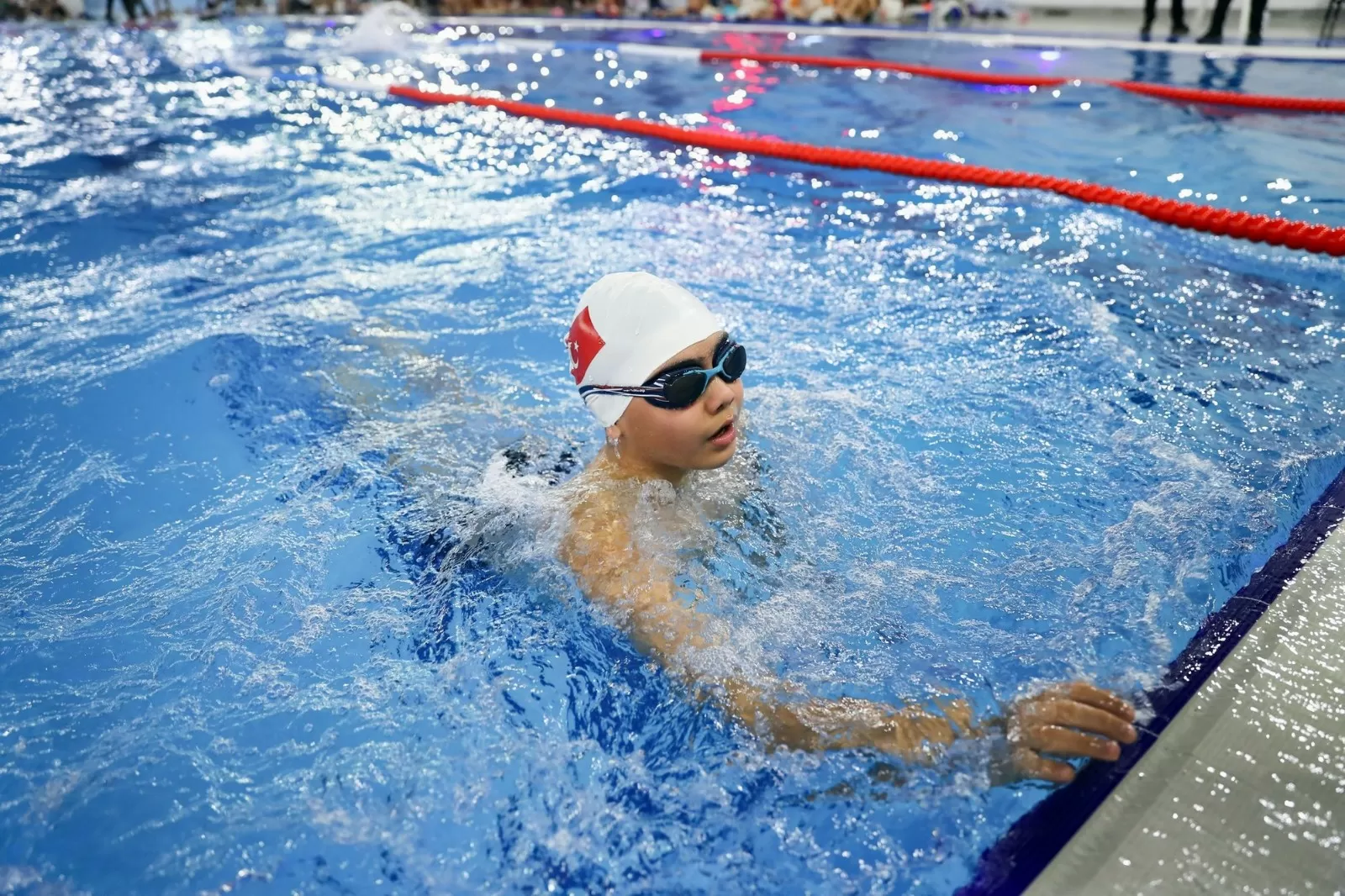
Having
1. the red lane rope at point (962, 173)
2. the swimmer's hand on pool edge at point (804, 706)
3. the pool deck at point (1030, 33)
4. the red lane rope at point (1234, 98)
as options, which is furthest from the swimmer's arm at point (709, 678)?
the pool deck at point (1030, 33)

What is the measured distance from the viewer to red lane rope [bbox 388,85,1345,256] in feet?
15.0

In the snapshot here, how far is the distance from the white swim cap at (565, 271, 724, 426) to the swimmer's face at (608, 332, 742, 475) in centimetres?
3

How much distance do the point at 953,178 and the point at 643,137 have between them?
2.85 metres

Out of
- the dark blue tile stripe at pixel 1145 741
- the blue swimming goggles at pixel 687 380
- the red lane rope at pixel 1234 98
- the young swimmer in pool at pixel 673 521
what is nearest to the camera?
the dark blue tile stripe at pixel 1145 741

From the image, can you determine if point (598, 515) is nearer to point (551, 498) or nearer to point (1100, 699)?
point (551, 498)

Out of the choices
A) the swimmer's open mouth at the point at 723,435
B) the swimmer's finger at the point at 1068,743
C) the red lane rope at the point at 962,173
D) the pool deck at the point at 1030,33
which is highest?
the pool deck at the point at 1030,33

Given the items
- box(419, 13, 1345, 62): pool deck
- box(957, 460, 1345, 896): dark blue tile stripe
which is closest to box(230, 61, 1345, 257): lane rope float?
box(957, 460, 1345, 896): dark blue tile stripe

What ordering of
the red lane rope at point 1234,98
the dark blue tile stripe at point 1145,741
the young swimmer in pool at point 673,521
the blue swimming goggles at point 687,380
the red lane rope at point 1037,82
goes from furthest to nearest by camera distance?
1. the red lane rope at point 1037,82
2. the red lane rope at point 1234,98
3. the blue swimming goggles at point 687,380
4. the young swimmer in pool at point 673,521
5. the dark blue tile stripe at point 1145,741

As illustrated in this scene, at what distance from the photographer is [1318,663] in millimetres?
1953

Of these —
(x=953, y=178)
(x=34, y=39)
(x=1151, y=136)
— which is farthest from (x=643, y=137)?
(x=34, y=39)

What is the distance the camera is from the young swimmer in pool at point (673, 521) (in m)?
1.88

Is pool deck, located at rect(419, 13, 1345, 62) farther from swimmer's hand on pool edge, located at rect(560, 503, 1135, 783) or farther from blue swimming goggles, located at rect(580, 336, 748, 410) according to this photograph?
swimmer's hand on pool edge, located at rect(560, 503, 1135, 783)

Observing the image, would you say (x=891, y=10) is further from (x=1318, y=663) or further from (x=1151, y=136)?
(x=1318, y=663)

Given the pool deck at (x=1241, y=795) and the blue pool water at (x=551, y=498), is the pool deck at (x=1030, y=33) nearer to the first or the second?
the blue pool water at (x=551, y=498)
